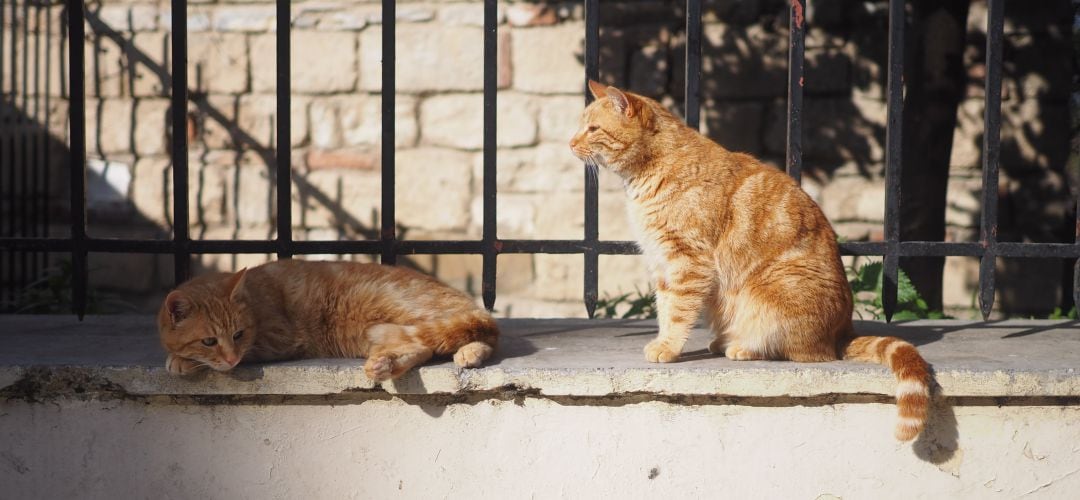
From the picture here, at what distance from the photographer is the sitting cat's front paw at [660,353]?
2.84 meters

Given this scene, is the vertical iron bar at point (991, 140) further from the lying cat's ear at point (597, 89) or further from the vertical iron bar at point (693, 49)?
the lying cat's ear at point (597, 89)

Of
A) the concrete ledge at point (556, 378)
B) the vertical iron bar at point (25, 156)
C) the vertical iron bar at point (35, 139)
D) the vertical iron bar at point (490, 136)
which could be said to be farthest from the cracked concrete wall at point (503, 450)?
the vertical iron bar at point (35, 139)

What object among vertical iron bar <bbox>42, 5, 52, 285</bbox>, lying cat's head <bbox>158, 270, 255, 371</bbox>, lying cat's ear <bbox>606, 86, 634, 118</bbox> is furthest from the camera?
vertical iron bar <bbox>42, 5, 52, 285</bbox>

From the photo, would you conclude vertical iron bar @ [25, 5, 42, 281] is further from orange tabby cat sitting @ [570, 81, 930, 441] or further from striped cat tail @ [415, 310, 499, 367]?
orange tabby cat sitting @ [570, 81, 930, 441]

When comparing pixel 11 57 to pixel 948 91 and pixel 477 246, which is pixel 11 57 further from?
pixel 948 91

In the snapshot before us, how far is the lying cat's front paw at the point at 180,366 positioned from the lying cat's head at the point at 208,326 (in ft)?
0.04

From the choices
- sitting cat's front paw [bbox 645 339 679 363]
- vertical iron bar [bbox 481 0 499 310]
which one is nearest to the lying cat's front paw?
vertical iron bar [bbox 481 0 499 310]

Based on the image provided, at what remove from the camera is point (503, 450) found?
2.77m

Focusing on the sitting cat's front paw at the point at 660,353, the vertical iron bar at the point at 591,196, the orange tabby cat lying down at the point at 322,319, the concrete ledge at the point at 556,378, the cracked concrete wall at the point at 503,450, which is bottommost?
the cracked concrete wall at the point at 503,450

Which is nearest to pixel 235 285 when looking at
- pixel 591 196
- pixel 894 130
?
pixel 591 196

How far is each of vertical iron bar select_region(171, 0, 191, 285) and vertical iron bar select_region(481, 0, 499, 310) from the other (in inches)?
39.5

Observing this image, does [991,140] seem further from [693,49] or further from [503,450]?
[503,450]

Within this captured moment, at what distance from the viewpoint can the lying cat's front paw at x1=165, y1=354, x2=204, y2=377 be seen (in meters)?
2.70

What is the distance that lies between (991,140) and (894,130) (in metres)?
0.34
